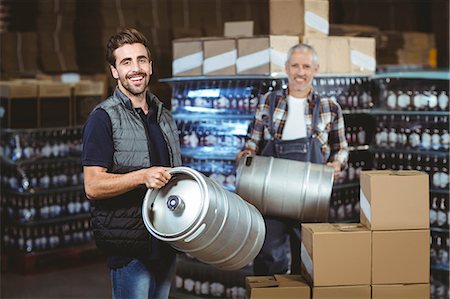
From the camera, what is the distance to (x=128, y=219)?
3.37 meters

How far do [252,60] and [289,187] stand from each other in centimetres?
145

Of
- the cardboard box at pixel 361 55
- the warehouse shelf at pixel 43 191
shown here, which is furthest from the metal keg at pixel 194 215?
the warehouse shelf at pixel 43 191

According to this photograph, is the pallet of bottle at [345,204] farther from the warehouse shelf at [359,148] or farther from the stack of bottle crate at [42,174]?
the stack of bottle crate at [42,174]

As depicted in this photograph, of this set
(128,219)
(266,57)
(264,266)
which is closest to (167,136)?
(128,219)

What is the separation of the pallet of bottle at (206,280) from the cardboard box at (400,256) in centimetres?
202

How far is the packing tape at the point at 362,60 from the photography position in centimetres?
608

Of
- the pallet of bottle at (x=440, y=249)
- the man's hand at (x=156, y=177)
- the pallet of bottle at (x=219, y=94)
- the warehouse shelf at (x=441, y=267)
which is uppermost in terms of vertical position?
the pallet of bottle at (x=219, y=94)

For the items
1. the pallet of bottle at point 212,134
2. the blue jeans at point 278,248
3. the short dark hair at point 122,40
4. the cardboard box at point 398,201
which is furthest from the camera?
the pallet of bottle at point 212,134

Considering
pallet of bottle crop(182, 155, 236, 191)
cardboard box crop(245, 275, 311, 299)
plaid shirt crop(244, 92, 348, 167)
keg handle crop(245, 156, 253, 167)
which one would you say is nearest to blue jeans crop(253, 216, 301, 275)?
keg handle crop(245, 156, 253, 167)

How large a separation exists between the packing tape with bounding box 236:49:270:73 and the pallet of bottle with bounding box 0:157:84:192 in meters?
2.19

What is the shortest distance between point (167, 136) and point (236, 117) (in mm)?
2205

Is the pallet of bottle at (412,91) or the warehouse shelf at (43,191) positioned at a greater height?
the pallet of bottle at (412,91)

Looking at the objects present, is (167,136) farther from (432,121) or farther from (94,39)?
(94,39)

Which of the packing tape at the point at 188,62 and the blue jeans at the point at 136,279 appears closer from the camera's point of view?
the blue jeans at the point at 136,279
